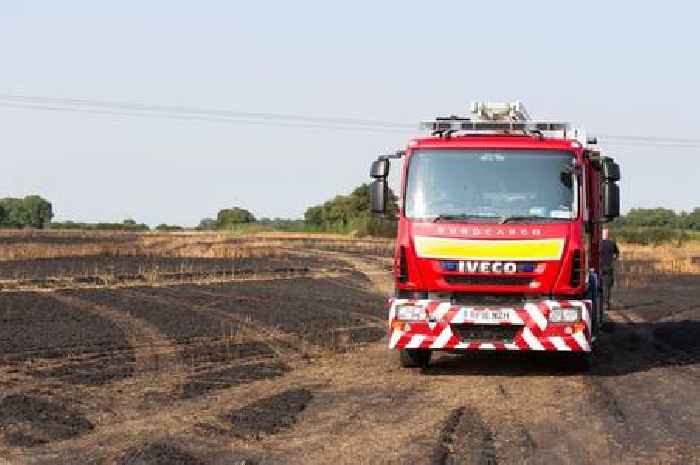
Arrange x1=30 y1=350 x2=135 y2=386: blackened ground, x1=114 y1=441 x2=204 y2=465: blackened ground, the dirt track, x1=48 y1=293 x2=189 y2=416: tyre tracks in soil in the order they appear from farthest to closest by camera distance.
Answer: x1=30 y1=350 x2=135 y2=386: blackened ground
x1=48 y1=293 x2=189 y2=416: tyre tracks in soil
the dirt track
x1=114 y1=441 x2=204 y2=465: blackened ground

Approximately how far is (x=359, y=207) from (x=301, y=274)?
86.2 m

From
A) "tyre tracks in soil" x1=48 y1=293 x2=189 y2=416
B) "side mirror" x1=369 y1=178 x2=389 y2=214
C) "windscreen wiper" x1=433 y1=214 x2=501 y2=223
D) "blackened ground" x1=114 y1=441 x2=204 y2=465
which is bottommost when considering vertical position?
"tyre tracks in soil" x1=48 y1=293 x2=189 y2=416

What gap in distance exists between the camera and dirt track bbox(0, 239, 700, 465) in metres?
9.26

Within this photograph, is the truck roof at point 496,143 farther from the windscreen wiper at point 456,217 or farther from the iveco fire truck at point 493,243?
the windscreen wiper at point 456,217

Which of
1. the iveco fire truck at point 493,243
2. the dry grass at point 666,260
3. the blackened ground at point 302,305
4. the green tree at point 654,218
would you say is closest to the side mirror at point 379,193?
the iveco fire truck at point 493,243

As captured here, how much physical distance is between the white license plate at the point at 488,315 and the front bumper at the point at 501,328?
1.1 inches

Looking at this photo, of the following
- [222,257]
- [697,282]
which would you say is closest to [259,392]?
[697,282]

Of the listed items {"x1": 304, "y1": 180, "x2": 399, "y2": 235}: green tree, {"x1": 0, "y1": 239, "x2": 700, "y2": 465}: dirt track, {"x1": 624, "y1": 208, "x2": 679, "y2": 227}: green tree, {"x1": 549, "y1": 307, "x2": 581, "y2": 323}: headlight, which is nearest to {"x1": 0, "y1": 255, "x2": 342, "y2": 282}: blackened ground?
{"x1": 0, "y1": 239, "x2": 700, "y2": 465}: dirt track

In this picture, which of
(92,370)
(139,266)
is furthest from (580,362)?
(139,266)

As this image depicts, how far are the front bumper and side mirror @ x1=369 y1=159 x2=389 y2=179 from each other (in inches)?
62.1

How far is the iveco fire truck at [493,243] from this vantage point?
13617 mm

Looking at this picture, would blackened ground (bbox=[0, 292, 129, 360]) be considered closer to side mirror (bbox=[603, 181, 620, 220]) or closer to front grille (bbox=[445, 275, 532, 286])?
front grille (bbox=[445, 275, 532, 286])

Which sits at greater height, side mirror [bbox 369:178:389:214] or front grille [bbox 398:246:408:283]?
side mirror [bbox 369:178:389:214]

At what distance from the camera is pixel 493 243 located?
13.6 meters
